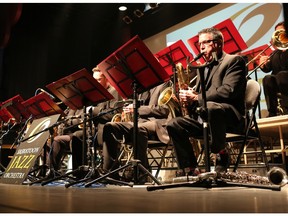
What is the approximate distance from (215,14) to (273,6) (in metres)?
1.21

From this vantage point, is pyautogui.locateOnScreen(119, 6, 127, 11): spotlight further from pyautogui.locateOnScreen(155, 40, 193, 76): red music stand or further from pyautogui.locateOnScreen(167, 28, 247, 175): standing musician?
pyautogui.locateOnScreen(167, 28, 247, 175): standing musician

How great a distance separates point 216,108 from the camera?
2.35 m

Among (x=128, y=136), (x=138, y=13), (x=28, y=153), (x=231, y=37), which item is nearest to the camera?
(x=128, y=136)

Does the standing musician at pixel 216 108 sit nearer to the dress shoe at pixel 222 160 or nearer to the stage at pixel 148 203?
the dress shoe at pixel 222 160

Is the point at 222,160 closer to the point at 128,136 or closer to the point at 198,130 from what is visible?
the point at 198,130

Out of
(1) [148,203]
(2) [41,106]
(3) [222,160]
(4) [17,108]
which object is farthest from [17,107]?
Answer: (1) [148,203]

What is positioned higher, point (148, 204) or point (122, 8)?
point (122, 8)

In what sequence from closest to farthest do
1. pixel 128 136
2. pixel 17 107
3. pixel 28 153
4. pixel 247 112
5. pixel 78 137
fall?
1. pixel 247 112
2. pixel 128 136
3. pixel 28 153
4. pixel 78 137
5. pixel 17 107

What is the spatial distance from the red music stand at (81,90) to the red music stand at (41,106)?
20.8 inches

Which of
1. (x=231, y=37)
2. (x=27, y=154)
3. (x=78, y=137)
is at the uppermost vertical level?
(x=231, y=37)

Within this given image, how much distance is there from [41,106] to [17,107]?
661mm

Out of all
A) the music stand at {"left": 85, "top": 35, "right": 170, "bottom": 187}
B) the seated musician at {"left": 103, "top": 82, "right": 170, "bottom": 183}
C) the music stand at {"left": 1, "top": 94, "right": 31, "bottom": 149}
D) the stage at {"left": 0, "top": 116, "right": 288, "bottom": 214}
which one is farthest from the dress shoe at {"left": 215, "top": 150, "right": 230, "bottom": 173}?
the music stand at {"left": 1, "top": 94, "right": 31, "bottom": 149}

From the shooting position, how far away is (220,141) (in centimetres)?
236

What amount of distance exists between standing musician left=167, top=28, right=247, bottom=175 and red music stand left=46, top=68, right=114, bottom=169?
87 centimetres
